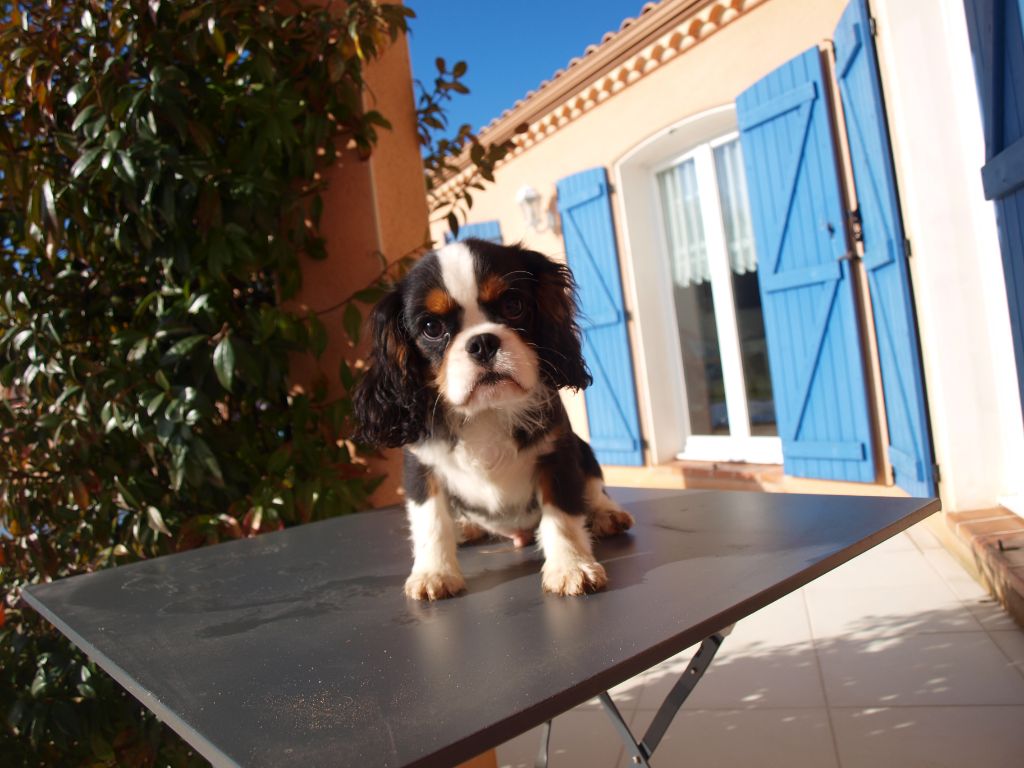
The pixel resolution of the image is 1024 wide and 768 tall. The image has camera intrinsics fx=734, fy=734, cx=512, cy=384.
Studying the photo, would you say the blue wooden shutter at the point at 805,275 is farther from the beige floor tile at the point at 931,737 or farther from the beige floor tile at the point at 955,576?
the beige floor tile at the point at 931,737

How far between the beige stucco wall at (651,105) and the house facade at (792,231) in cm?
2

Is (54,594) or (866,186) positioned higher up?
(866,186)

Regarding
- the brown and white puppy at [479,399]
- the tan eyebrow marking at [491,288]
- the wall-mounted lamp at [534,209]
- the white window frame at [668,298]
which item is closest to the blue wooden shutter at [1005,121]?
the brown and white puppy at [479,399]

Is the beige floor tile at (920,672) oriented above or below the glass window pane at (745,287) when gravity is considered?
below

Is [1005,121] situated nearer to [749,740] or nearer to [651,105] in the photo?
[749,740]

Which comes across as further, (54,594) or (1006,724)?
(1006,724)

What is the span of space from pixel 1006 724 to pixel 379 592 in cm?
230

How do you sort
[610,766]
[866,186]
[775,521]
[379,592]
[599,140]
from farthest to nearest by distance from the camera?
[599,140] → [866,186] → [610,766] → [775,521] → [379,592]

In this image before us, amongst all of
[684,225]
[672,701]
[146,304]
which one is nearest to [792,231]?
[684,225]

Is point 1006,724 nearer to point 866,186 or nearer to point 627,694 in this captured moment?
point 627,694

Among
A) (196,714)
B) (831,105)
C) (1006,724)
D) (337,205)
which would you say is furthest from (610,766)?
(831,105)

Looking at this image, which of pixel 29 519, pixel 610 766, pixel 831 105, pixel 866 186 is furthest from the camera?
pixel 831 105

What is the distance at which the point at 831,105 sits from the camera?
17.5 ft

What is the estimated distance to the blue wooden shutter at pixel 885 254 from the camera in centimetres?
440
